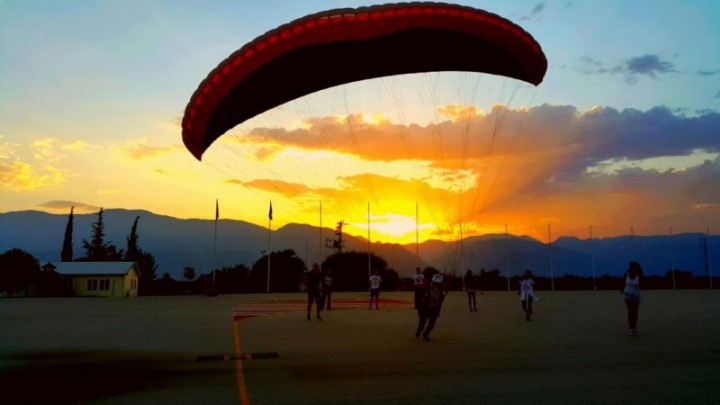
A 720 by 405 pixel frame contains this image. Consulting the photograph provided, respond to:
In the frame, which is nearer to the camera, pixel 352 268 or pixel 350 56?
pixel 350 56

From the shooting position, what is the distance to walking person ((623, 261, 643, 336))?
1360 centimetres

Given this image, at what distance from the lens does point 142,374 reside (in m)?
8.89

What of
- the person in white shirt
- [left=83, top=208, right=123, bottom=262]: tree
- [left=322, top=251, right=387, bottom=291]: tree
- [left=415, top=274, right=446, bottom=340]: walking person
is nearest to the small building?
[left=322, top=251, right=387, bottom=291]: tree

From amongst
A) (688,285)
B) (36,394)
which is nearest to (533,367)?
(36,394)

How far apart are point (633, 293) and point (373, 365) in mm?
7951

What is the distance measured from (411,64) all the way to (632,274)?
7.52 meters

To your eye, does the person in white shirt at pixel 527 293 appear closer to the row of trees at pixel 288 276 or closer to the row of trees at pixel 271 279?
the row of trees at pixel 271 279

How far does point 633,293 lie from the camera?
1384 centimetres

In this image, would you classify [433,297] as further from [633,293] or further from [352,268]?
[352,268]

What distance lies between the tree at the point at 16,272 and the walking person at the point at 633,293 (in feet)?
179

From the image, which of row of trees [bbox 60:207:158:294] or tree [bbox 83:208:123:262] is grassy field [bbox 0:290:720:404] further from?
tree [bbox 83:208:123:262]

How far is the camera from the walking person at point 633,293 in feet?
44.6

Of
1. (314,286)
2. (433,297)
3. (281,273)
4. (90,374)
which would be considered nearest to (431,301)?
(433,297)

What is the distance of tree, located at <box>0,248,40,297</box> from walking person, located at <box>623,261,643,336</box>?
54.5m
